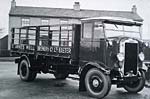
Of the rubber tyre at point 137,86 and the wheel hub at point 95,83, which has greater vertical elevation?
the wheel hub at point 95,83

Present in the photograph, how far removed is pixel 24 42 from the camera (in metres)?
11.9

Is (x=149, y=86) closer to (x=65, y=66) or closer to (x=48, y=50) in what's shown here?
(x=65, y=66)

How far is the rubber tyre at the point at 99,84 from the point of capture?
790 cm

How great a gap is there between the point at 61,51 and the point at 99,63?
5.91 feet

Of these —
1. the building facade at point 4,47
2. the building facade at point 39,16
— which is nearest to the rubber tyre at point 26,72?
the building facade at point 39,16

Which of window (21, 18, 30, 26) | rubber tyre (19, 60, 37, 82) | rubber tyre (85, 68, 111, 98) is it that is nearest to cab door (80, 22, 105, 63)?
rubber tyre (85, 68, 111, 98)

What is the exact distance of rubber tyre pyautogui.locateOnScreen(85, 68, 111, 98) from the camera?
7898 mm

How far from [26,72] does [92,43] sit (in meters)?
4.29

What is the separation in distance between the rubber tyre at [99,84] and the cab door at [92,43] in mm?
450

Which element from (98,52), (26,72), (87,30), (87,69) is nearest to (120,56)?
(98,52)

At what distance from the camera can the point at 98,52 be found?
8.38 metres

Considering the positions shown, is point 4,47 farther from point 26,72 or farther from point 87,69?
point 87,69

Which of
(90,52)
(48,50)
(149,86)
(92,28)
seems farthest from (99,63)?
(149,86)

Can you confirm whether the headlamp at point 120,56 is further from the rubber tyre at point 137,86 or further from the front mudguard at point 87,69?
the rubber tyre at point 137,86
